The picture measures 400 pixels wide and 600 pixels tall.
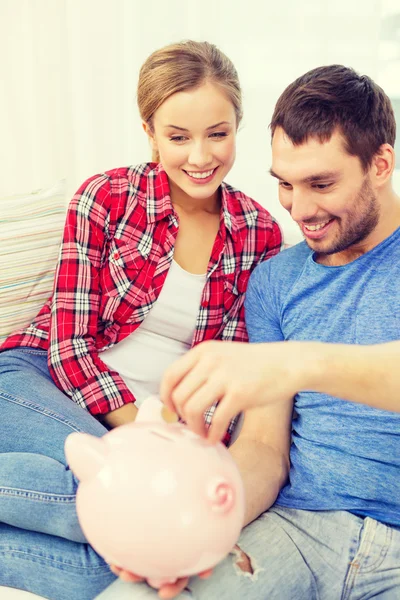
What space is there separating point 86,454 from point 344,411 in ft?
1.83

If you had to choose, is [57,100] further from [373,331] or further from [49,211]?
[373,331]

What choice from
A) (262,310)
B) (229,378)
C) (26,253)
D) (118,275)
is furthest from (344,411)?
(26,253)

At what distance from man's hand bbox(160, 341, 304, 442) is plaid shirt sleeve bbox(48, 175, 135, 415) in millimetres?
777

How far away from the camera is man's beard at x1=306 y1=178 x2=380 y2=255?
130 cm

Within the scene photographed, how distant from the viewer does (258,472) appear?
1.29 m

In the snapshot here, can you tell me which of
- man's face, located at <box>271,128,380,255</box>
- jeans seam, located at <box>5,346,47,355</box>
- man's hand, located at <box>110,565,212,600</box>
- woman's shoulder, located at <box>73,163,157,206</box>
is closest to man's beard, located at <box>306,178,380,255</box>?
man's face, located at <box>271,128,380,255</box>

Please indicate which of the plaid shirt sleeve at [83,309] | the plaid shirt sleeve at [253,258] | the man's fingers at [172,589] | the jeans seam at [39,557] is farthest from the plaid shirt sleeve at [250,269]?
the man's fingers at [172,589]

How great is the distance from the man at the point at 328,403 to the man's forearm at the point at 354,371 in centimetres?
19

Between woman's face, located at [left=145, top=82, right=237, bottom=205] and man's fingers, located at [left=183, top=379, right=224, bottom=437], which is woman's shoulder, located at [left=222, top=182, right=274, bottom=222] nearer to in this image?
woman's face, located at [left=145, top=82, right=237, bottom=205]

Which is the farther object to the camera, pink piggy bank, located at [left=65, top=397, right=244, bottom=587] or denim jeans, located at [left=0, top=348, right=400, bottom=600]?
denim jeans, located at [left=0, top=348, right=400, bottom=600]

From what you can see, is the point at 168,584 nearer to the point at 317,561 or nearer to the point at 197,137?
the point at 317,561

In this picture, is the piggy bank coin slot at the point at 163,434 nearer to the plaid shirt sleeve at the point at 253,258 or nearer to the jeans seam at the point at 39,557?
the jeans seam at the point at 39,557

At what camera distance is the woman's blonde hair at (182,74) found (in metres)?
1.54

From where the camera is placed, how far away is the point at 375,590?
1136 mm
